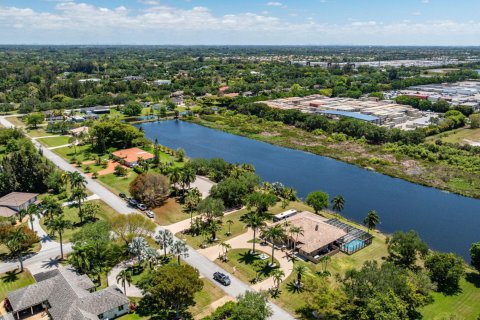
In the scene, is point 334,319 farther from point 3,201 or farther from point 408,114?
point 408,114

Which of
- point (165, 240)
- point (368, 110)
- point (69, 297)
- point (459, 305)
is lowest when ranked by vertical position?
point (459, 305)

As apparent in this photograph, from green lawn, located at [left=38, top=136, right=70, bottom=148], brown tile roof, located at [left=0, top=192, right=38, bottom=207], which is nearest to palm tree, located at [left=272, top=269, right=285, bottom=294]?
brown tile roof, located at [left=0, top=192, right=38, bottom=207]

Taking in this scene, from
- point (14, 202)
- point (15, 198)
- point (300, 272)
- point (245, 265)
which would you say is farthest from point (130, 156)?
point (300, 272)

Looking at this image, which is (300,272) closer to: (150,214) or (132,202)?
(150,214)

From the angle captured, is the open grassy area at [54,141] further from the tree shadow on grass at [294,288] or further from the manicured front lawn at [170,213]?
the tree shadow on grass at [294,288]

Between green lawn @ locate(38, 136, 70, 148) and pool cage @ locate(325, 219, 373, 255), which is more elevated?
green lawn @ locate(38, 136, 70, 148)

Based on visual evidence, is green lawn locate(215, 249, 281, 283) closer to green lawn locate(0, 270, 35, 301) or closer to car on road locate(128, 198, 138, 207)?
car on road locate(128, 198, 138, 207)
